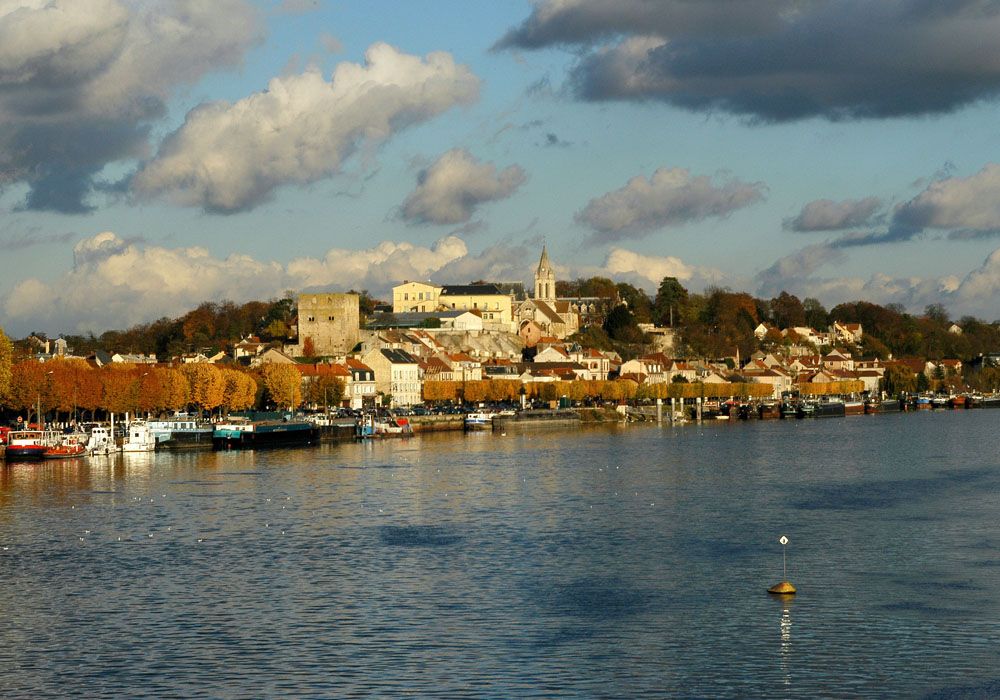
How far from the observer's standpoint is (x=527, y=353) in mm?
136625

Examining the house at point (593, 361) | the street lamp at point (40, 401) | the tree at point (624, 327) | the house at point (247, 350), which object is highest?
the tree at point (624, 327)

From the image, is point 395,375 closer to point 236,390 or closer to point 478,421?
point 478,421

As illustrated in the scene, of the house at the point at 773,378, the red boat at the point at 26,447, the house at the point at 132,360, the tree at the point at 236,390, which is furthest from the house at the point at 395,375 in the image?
the red boat at the point at 26,447

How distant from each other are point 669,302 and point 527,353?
2348 centimetres

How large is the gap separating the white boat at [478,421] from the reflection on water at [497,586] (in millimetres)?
39768

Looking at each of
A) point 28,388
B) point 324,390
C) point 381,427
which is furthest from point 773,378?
point 28,388

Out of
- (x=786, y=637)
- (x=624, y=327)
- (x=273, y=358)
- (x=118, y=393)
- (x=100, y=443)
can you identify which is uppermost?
(x=624, y=327)

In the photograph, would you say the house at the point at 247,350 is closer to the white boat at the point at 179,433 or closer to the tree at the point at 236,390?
the tree at the point at 236,390

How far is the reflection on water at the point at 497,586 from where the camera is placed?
17531 mm

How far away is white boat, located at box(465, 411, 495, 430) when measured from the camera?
84.7 meters

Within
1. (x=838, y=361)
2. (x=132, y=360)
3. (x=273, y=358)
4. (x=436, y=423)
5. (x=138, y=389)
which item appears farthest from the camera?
(x=838, y=361)

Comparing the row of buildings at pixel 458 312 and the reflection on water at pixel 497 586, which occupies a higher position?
the row of buildings at pixel 458 312

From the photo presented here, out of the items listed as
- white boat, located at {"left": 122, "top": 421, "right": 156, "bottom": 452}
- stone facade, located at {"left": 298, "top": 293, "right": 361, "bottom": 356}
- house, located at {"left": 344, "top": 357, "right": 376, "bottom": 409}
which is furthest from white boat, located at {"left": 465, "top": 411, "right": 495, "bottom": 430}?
stone facade, located at {"left": 298, "top": 293, "right": 361, "bottom": 356}

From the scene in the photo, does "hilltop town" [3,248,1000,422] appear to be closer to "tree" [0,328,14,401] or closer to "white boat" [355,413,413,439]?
"tree" [0,328,14,401]
